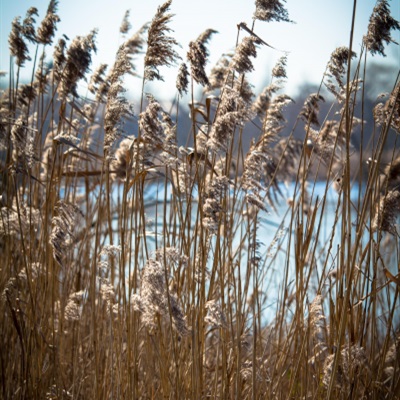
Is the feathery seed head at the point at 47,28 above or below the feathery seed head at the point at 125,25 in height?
below

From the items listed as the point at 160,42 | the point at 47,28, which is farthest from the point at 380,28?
the point at 47,28

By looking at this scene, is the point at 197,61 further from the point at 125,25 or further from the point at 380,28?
the point at 125,25

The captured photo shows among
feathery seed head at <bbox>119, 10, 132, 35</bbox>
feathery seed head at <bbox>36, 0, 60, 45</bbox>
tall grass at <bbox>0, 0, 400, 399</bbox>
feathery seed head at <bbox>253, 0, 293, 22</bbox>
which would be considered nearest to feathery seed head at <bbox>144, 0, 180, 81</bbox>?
tall grass at <bbox>0, 0, 400, 399</bbox>

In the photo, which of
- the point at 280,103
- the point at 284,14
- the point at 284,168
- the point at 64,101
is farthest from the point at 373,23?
the point at 284,168

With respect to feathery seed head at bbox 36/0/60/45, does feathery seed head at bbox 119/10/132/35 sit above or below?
above

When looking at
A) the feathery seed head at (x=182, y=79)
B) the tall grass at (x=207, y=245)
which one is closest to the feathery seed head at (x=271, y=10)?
the tall grass at (x=207, y=245)

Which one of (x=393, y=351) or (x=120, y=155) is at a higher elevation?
(x=120, y=155)

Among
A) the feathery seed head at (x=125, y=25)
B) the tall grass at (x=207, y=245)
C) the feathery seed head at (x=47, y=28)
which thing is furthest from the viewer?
the feathery seed head at (x=125, y=25)

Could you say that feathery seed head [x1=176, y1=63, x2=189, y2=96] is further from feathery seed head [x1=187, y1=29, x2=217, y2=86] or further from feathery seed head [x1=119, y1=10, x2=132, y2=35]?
feathery seed head [x1=119, y1=10, x2=132, y2=35]

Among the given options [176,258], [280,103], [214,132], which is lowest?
[176,258]

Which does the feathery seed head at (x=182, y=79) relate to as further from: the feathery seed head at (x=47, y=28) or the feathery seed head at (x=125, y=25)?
the feathery seed head at (x=125, y=25)

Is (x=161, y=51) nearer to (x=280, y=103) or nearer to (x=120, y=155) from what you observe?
(x=280, y=103)

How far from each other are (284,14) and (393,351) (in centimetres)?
86

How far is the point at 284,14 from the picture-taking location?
1245mm
